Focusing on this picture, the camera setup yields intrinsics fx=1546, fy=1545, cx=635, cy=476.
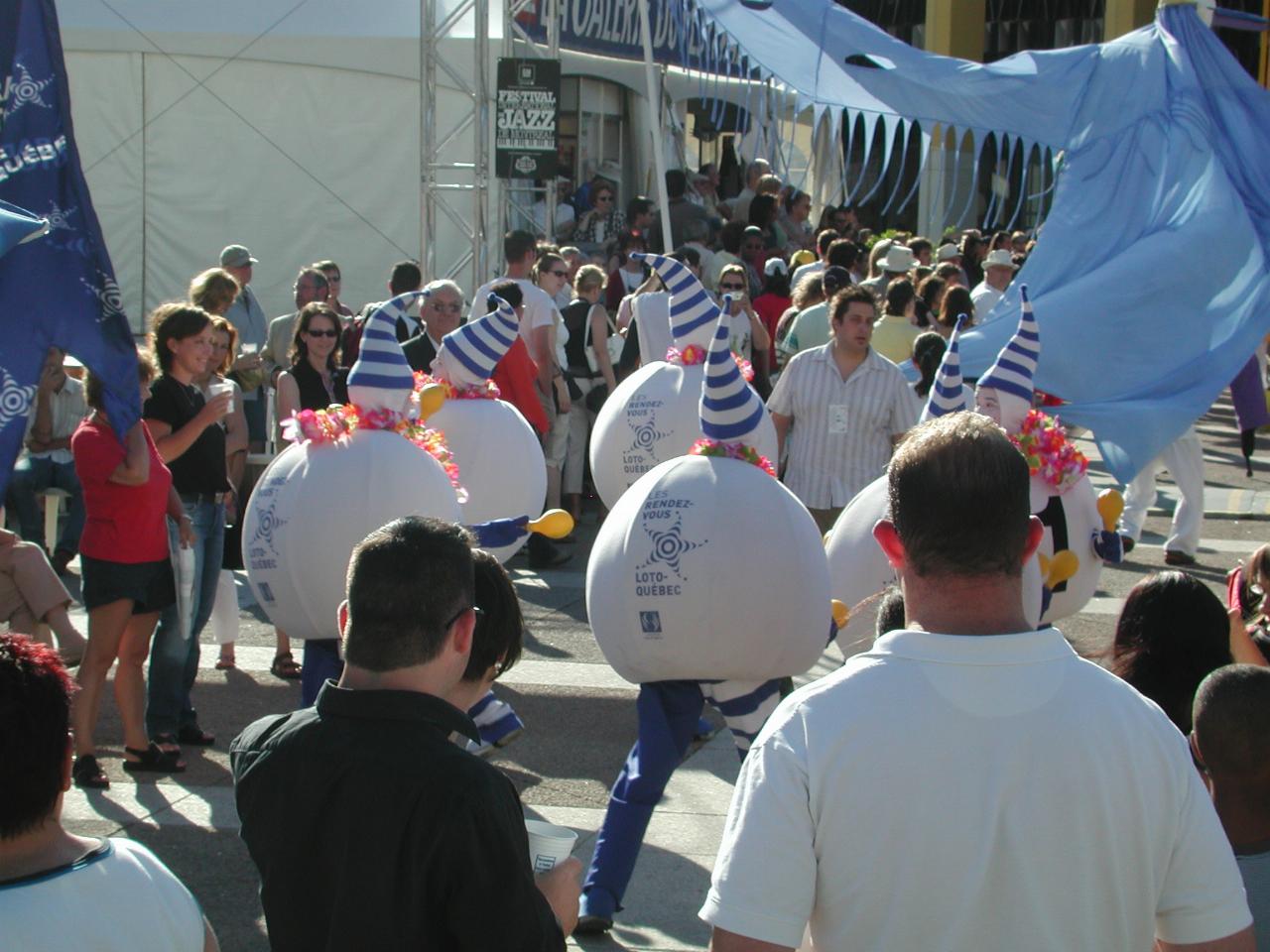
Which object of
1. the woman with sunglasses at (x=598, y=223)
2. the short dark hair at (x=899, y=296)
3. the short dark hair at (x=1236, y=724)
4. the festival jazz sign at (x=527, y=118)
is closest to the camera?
the short dark hair at (x=1236, y=724)

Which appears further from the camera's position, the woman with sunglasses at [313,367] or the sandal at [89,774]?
the woman with sunglasses at [313,367]

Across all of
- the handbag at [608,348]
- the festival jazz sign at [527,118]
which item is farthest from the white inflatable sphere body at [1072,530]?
the festival jazz sign at [527,118]

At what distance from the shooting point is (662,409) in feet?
25.4

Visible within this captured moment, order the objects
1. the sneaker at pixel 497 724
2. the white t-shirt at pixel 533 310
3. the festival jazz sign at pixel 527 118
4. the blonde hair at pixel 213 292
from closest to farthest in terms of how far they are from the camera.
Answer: the sneaker at pixel 497 724, the blonde hair at pixel 213 292, the white t-shirt at pixel 533 310, the festival jazz sign at pixel 527 118

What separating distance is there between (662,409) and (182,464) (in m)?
2.36

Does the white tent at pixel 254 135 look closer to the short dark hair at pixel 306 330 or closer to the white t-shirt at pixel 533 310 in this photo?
the white t-shirt at pixel 533 310

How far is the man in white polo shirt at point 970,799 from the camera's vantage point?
2133mm

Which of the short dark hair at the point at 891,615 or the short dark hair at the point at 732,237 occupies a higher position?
the short dark hair at the point at 732,237

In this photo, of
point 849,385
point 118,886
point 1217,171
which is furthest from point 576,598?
point 118,886

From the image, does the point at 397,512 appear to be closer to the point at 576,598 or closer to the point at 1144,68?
the point at 576,598

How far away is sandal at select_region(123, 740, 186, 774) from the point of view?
6.28 meters

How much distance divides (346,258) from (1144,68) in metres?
10.9

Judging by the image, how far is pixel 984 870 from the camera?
212 cm

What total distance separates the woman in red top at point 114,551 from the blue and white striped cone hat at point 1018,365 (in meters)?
3.33
